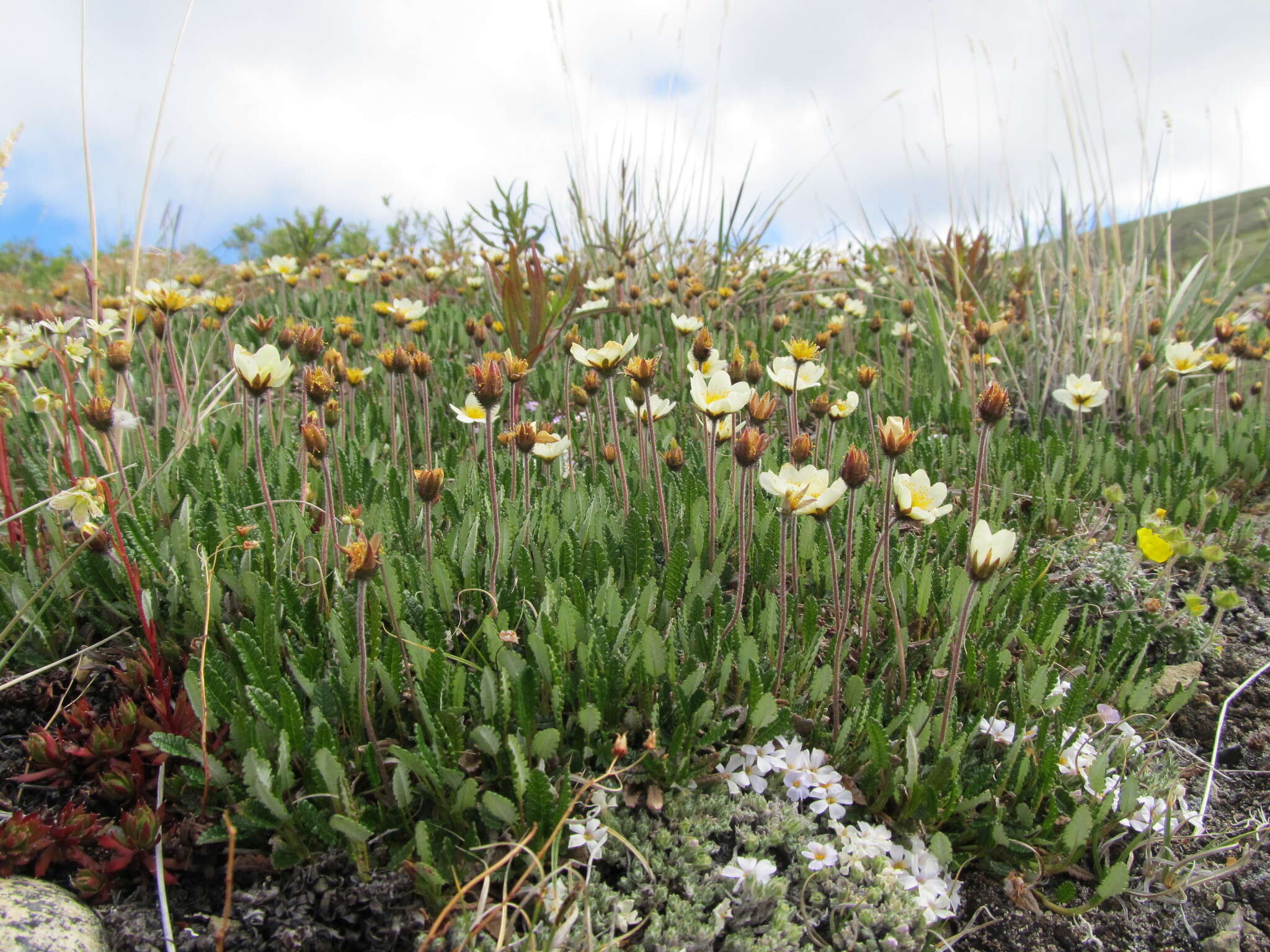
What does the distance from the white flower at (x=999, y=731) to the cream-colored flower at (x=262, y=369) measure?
5.44 ft

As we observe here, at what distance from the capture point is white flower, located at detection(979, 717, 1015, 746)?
66.1 inches

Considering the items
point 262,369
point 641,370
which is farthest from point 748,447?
point 262,369

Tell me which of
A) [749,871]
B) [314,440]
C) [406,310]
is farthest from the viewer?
[406,310]

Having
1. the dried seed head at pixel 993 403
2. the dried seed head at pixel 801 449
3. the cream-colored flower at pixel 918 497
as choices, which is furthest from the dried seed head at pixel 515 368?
the dried seed head at pixel 993 403

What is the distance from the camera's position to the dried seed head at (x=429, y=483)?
161cm

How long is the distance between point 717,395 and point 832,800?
0.92 metres

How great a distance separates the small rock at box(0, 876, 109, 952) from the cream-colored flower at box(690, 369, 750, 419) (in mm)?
1479

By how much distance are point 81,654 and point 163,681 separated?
341 mm

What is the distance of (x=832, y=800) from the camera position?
5.08 feet

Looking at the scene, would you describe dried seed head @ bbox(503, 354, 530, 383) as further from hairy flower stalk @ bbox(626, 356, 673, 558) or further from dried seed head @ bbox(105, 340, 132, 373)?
dried seed head @ bbox(105, 340, 132, 373)

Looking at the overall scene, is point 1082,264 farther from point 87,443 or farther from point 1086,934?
point 87,443

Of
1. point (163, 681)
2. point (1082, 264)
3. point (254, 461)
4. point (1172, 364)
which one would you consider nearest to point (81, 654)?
point (163, 681)

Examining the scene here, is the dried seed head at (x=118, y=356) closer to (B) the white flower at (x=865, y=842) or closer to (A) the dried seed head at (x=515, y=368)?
(A) the dried seed head at (x=515, y=368)

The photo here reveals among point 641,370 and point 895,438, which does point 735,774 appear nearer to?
point 895,438
